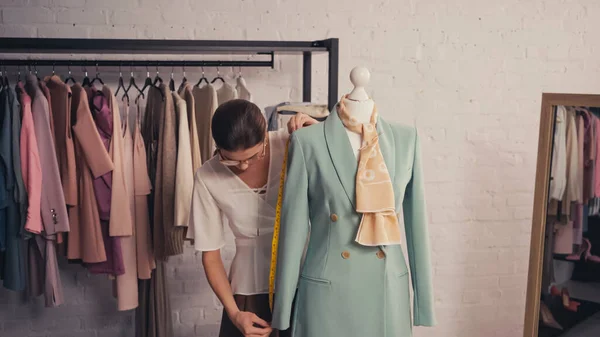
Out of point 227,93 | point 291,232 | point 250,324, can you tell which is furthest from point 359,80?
point 227,93

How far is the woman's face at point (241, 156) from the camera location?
158cm

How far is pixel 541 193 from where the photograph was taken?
2.55m

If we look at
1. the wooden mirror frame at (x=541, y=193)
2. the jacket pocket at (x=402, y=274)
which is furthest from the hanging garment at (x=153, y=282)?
the wooden mirror frame at (x=541, y=193)

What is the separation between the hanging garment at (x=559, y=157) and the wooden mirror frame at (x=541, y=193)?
2 cm

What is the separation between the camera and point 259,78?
2.79 metres

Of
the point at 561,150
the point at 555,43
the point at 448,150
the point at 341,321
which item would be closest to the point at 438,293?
the point at 448,150

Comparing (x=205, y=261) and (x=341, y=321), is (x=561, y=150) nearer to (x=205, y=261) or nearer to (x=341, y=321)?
(x=341, y=321)

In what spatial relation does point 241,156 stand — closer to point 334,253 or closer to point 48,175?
point 334,253

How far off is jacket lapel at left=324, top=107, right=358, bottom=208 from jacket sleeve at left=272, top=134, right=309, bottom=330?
0.08 metres

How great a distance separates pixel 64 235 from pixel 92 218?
0.17 meters

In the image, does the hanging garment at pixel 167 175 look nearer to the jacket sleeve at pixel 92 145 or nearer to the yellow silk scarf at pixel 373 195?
the jacket sleeve at pixel 92 145

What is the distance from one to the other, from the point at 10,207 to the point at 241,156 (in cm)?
112

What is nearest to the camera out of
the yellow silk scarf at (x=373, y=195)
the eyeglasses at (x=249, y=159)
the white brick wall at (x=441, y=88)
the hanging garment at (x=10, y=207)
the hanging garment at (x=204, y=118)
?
the yellow silk scarf at (x=373, y=195)

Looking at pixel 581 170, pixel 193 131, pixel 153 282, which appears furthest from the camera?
pixel 581 170
